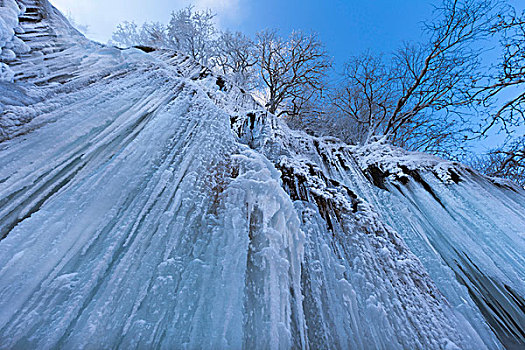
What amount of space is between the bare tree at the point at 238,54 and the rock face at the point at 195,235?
8748 millimetres

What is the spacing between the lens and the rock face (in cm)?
91

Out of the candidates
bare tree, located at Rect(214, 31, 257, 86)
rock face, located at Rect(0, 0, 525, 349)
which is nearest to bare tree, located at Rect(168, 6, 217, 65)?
bare tree, located at Rect(214, 31, 257, 86)

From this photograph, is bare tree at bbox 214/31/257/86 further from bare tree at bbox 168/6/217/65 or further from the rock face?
the rock face

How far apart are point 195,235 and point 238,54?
11487 millimetres

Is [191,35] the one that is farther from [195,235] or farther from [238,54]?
[195,235]

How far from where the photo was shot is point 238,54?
34.3ft

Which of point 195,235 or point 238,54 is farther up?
point 238,54

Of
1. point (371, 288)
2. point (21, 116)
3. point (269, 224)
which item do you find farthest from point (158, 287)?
point (21, 116)

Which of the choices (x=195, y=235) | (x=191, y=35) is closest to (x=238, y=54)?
(x=191, y=35)

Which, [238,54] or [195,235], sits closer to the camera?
[195,235]

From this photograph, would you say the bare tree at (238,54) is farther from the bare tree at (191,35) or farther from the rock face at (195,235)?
the rock face at (195,235)

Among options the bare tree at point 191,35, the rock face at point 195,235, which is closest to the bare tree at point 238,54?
the bare tree at point 191,35

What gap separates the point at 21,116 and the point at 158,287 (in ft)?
5.31

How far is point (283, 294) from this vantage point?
112 centimetres
